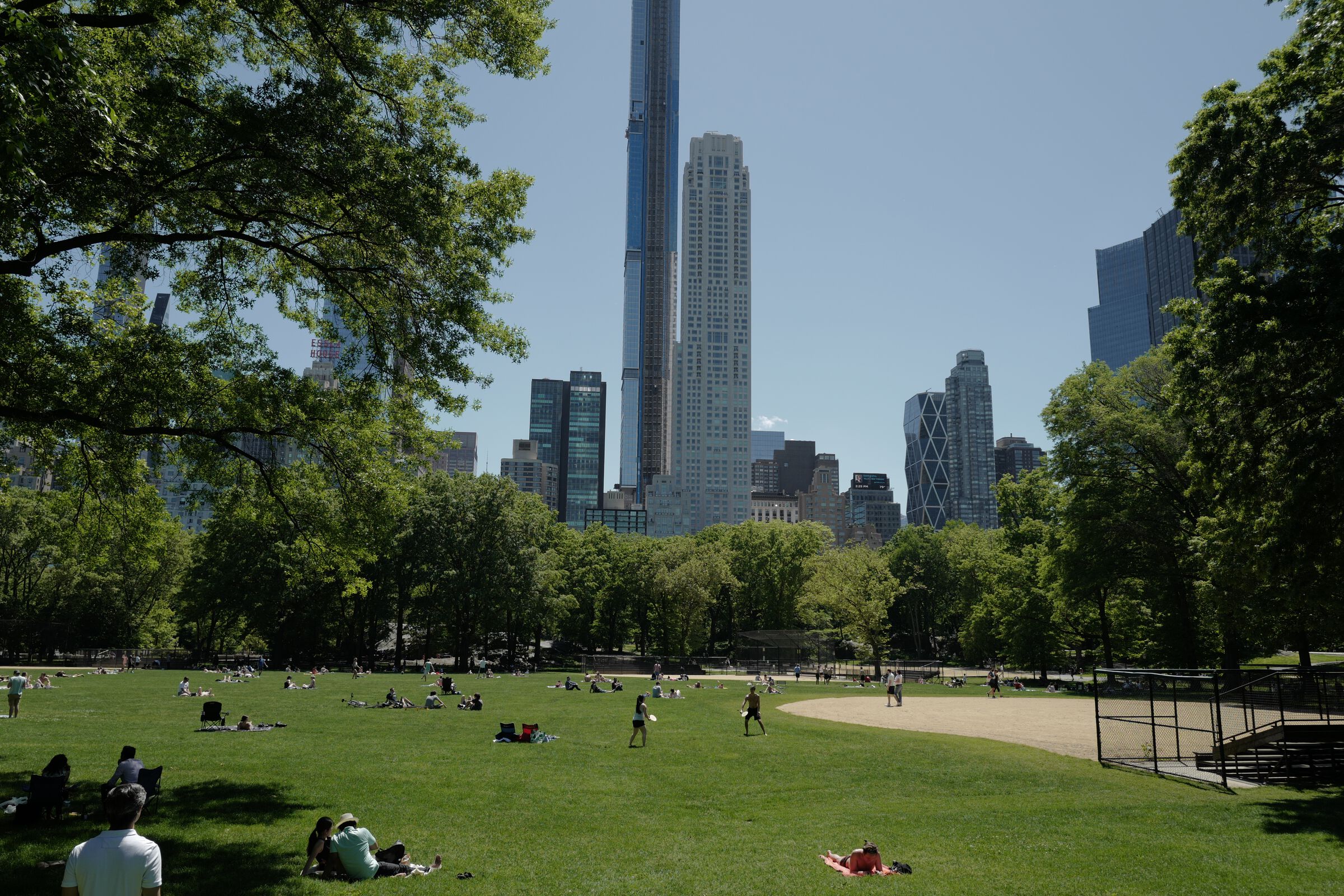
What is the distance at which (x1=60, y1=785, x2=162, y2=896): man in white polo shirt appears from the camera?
5.14 m

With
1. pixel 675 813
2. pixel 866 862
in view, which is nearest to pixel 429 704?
pixel 675 813

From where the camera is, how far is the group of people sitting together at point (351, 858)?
Answer: 9508 mm

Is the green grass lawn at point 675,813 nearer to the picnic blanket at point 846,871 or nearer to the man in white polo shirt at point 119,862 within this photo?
the picnic blanket at point 846,871

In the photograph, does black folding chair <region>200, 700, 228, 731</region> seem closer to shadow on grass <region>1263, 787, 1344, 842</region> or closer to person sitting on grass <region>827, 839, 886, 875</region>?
person sitting on grass <region>827, 839, 886, 875</region>

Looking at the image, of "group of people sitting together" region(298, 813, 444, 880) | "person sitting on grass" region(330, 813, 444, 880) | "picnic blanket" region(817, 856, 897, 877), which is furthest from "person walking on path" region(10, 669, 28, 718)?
"picnic blanket" region(817, 856, 897, 877)

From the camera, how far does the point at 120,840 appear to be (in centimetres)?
524

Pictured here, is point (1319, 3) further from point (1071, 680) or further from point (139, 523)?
point (1071, 680)

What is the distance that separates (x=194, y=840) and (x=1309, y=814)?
18.0m

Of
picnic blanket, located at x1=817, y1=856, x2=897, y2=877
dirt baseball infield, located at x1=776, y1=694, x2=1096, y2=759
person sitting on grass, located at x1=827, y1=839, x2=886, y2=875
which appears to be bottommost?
dirt baseball infield, located at x1=776, y1=694, x2=1096, y2=759

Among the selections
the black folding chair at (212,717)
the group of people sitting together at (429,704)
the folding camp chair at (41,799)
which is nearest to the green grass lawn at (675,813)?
the folding camp chair at (41,799)

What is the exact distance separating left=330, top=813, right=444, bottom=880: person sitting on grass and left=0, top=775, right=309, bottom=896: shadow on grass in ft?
2.32

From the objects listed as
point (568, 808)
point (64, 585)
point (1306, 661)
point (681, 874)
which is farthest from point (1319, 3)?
point (64, 585)

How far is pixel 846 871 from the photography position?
33.2 feet

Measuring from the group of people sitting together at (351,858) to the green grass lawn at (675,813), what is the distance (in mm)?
268
